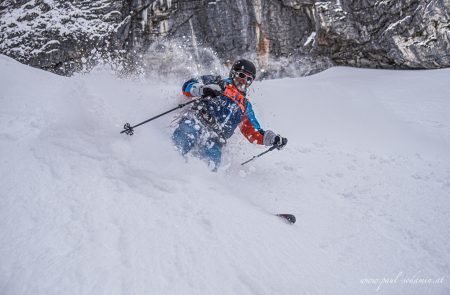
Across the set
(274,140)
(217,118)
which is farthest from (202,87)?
(274,140)

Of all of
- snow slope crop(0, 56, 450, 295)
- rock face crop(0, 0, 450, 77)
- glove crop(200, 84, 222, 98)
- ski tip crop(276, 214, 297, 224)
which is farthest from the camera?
rock face crop(0, 0, 450, 77)

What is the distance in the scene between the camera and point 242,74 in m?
5.44

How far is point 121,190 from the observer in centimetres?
285

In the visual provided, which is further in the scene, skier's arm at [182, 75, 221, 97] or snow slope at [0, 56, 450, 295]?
skier's arm at [182, 75, 221, 97]

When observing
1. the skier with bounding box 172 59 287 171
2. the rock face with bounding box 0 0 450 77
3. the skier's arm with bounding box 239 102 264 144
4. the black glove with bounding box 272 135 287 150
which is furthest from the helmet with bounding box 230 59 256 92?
the rock face with bounding box 0 0 450 77

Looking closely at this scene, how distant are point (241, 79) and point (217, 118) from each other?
855mm

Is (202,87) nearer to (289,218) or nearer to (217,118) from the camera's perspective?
(217,118)

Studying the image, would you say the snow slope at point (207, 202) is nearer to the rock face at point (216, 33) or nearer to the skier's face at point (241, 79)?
the skier's face at point (241, 79)

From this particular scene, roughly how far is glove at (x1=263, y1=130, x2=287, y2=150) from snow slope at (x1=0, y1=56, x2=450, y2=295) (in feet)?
1.14

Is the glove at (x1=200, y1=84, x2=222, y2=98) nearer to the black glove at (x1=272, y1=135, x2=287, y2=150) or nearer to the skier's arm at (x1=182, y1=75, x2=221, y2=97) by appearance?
the skier's arm at (x1=182, y1=75, x2=221, y2=97)

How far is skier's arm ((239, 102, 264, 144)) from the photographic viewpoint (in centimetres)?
556

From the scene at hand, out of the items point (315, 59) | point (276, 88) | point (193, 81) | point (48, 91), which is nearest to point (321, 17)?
point (315, 59)

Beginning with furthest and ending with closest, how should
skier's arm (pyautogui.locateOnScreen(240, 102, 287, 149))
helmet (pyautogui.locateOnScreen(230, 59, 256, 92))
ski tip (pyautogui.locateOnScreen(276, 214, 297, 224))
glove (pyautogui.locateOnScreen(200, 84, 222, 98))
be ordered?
skier's arm (pyautogui.locateOnScreen(240, 102, 287, 149)), helmet (pyautogui.locateOnScreen(230, 59, 256, 92)), glove (pyautogui.locateOnScreen(200, 84, 222, 98)), ski tip (pyautogui.locateOnScreen(276, 214, 297, 224))

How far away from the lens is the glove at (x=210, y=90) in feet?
16.3
